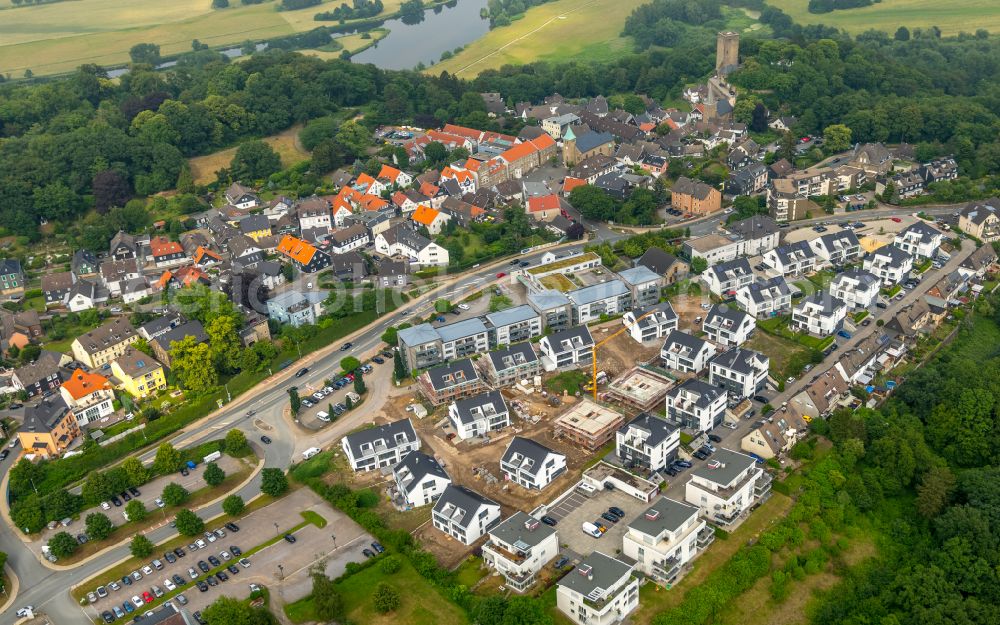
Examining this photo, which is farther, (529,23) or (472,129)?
(529,23)

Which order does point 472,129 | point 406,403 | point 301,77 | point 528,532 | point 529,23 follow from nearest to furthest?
point 528,532 < point 406,403 < point 472,129 < point 301,77 < point 529,23

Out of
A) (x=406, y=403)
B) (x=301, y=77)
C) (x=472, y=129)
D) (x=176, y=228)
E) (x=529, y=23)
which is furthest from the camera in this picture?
(x=529, y=23)

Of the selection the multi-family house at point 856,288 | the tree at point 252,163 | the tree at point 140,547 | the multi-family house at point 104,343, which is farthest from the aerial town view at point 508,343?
the multi-family house at point 856,288

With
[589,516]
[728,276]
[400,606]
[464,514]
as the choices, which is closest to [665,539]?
[589,516]

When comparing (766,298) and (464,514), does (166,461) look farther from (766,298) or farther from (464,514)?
(766,298)

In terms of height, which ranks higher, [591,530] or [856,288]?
[856,288]

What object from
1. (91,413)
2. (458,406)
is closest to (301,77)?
(91,413)

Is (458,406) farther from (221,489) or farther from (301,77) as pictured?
(301,77)
